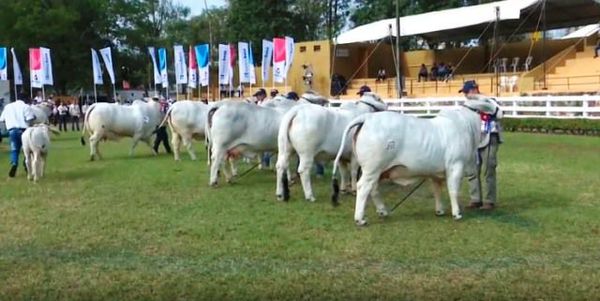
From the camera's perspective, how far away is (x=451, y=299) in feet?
19.2

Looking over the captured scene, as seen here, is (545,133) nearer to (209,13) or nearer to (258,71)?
(258,71)

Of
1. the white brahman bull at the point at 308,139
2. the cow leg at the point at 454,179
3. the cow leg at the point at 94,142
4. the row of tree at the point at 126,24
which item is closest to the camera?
the cow leg at the point at 454,179

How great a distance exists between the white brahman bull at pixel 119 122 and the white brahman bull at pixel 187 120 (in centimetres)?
181

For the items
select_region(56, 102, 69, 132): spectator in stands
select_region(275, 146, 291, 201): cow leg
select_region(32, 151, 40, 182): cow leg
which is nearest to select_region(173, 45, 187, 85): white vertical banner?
select_region(56, 102, 69, 132): spectator in stands

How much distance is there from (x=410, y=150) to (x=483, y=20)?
93.3 feet

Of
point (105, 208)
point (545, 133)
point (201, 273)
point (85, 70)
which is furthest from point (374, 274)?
point (85, 70)

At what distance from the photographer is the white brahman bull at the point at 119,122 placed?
18781 mm

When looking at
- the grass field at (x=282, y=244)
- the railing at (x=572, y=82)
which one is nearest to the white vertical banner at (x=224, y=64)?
the railing at (x=572, y=82)

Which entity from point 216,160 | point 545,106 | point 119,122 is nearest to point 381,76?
point 545,106

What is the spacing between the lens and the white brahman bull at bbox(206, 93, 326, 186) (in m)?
12.5

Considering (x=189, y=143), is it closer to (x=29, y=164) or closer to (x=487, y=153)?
(x=29, y=164)

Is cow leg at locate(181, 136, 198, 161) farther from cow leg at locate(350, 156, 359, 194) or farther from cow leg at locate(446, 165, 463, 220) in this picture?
cow leg at locate(446, 165, 463, 220)

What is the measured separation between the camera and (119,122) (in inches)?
750

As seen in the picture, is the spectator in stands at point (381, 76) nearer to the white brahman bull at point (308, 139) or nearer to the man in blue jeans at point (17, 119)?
the man in blue jeans at point (17, 119)
